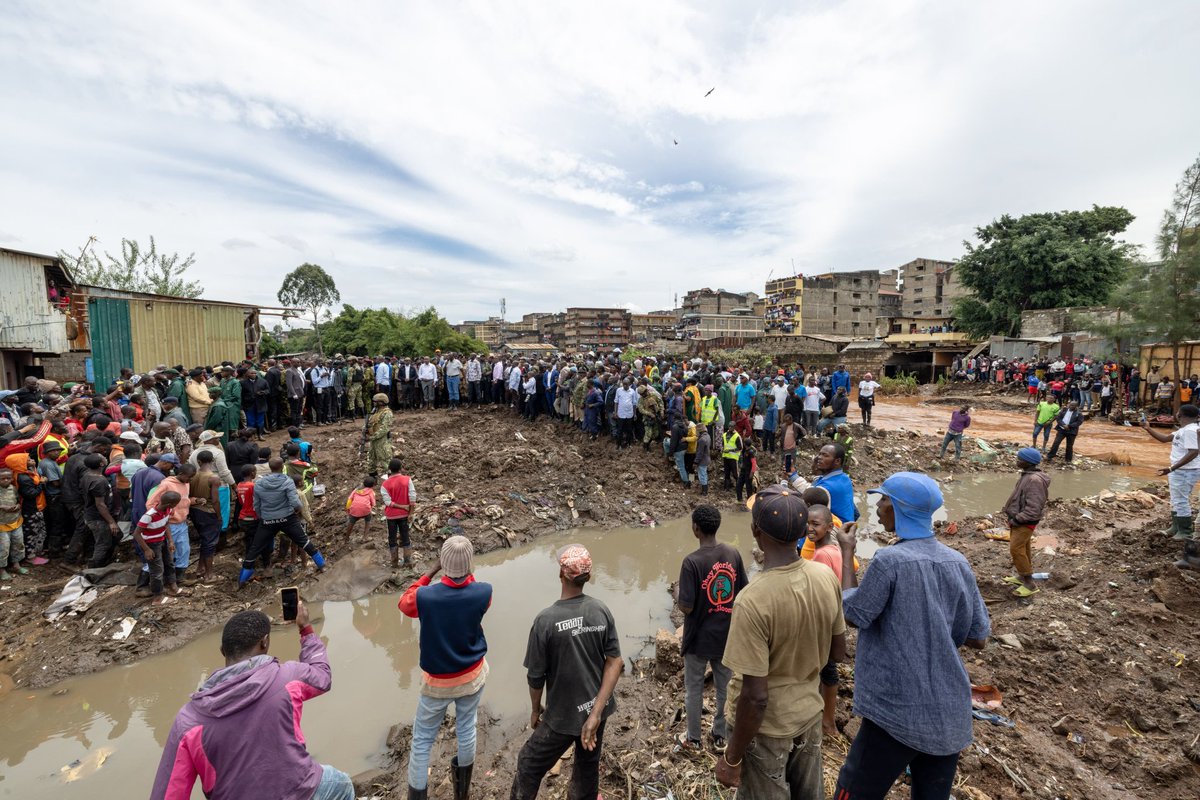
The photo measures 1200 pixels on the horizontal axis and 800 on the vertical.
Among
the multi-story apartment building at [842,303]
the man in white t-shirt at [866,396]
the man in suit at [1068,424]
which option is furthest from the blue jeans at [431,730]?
the multi-story apartment building at [842,303]

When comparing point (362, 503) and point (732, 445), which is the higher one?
point (732, 445)

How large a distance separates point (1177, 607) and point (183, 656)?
9912 mm

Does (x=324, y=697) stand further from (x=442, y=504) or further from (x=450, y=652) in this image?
(x=442, y=504)

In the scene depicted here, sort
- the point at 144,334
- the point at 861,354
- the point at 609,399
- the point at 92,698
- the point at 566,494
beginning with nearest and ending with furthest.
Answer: the point at 92,698, the point at 566,494, the point at 609,399, the point at 144,334, the point at 861,354

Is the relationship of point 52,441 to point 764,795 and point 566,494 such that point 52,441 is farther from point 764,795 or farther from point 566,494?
point 764,795

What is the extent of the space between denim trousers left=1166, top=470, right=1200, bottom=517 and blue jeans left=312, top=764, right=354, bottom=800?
28.5 ft

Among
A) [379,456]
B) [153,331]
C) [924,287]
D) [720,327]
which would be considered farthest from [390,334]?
[924,287]

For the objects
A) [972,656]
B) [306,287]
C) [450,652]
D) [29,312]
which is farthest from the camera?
[306,287]

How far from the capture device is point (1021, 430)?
698 inches

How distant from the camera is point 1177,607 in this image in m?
5.08

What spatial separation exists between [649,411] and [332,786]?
948 centimetres

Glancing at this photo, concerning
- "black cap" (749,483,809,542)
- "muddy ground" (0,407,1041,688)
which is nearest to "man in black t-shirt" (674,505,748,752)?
"black cap" (749,483,809,542)

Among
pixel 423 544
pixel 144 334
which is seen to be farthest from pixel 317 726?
pixel 144 334

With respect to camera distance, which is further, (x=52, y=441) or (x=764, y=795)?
(x=52, y=441)
